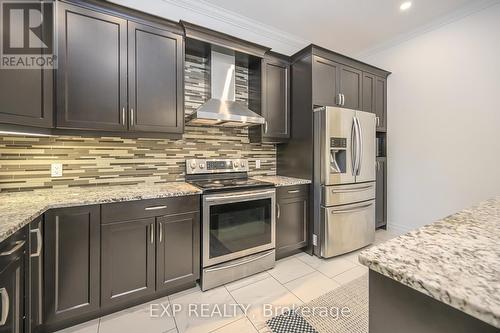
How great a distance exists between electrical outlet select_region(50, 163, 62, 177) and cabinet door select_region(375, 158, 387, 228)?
3941 millimetres

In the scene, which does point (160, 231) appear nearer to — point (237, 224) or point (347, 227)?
point (237, 224)

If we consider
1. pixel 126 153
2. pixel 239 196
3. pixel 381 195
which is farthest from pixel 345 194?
pixel 126 153

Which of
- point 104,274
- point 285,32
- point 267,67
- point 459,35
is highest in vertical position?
point 285,32

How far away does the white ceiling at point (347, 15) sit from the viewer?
2551mm

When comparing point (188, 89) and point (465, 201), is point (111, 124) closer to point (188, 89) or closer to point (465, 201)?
point (188, 89)

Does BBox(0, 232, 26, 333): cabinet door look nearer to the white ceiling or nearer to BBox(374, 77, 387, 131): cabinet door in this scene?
the white ceiling

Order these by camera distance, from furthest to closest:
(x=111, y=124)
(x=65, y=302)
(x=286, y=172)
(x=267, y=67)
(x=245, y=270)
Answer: (x=286, y=172) < (x=267, y=67) < (x=245, y=270) < (x=111, y=124) < (x=65, y=302)

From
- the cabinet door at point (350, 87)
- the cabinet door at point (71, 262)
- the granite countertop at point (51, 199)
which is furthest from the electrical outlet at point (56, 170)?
the cabinet door at point (350, 87)

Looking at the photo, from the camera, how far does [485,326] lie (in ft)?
1.55

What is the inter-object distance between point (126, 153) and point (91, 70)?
0.79m

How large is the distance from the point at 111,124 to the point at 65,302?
54.9 inches

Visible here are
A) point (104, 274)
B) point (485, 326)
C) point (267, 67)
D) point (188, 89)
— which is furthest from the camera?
point (267, 67)

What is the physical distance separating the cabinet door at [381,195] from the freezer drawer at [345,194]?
586 mm

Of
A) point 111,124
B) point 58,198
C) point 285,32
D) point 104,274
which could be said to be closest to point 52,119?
point 111,124
